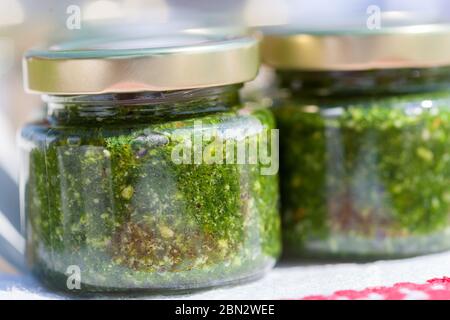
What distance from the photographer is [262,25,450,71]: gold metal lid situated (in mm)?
1085

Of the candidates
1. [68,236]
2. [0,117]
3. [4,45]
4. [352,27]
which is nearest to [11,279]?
[68,236]

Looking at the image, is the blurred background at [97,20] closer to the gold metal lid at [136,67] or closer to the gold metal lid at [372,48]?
the gold metal lid at [372,48]

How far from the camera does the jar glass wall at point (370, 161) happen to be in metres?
1.08

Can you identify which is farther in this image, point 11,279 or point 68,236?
point 11,279

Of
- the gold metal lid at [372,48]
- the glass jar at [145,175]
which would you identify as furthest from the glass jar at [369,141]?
the glass jar at [145,175]

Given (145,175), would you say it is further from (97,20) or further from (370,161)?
(97,20)

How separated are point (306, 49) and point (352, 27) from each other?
0.09 m

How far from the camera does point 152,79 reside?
926 millimetres

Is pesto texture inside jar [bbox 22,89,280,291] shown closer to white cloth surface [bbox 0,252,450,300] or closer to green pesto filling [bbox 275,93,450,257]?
white cloth surface [bbox 0,252,450,300]

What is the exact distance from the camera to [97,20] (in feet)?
4.64

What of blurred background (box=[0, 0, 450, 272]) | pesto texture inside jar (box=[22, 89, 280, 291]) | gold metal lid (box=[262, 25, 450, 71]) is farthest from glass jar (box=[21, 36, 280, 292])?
blurred background (box=[0, 0, 450, 272])

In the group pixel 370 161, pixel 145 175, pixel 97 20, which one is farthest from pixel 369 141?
pixel 97 20

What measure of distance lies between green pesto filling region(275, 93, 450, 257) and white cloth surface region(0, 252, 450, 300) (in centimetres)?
3
